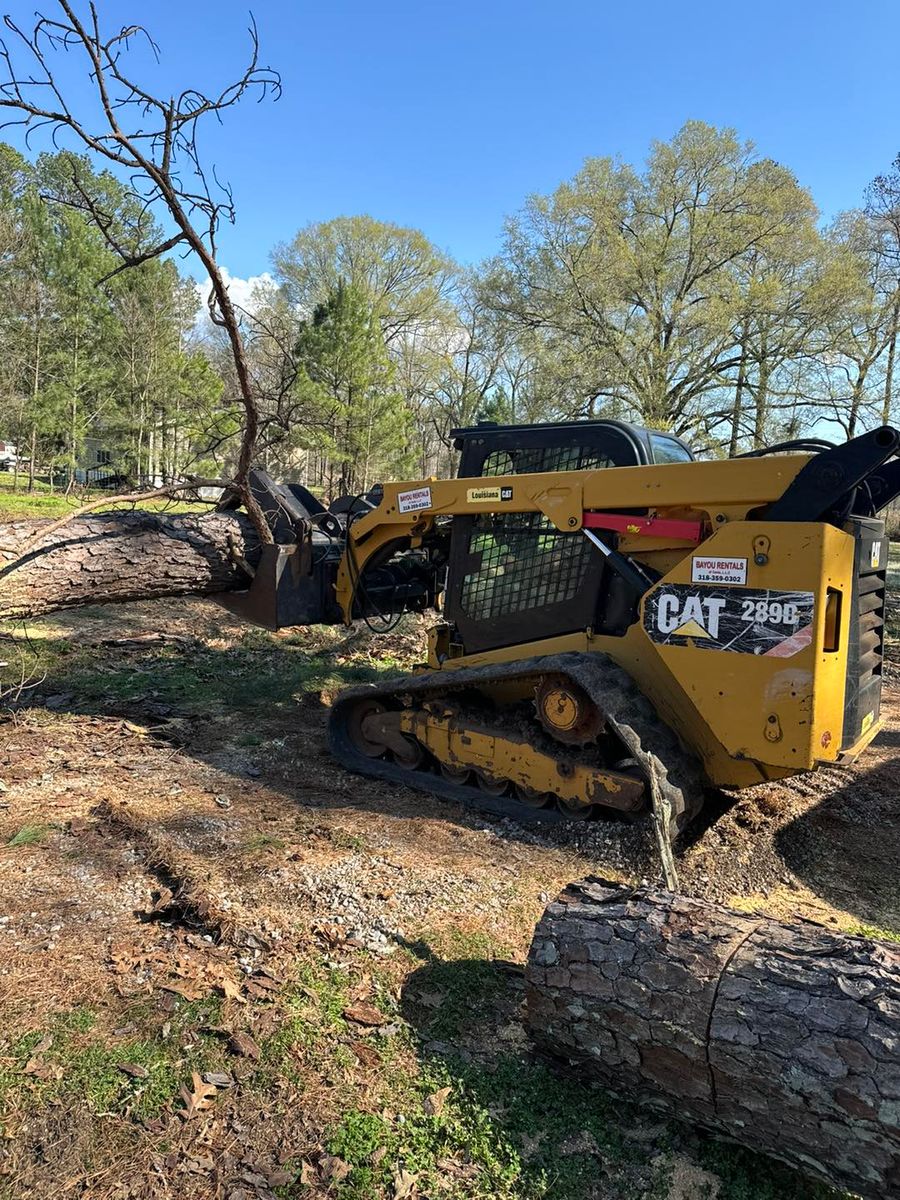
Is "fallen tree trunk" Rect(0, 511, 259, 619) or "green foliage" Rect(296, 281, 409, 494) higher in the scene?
"green foliage" Rect(296, 281, 409, 494)

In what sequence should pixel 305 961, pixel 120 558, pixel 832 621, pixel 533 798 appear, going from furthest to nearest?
pixel 120 558 → pixel 533 798 → pixel 832 621 → pixel 305 961

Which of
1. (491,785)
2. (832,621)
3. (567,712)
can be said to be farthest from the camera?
(491,785)

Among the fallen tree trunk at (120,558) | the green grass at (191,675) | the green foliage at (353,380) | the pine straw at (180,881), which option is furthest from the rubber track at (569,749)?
the green foliage at (353,380)

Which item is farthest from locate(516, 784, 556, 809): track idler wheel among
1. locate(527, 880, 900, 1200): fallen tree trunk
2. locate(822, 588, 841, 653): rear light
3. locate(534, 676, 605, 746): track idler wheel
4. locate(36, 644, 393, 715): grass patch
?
locate(36, 644, 393, 715): grass patch

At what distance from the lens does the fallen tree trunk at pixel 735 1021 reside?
2.04 meters

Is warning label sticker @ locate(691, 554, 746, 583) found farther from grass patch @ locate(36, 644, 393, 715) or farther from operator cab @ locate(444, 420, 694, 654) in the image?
grass patch @ locate(36, 644, 393, 715)

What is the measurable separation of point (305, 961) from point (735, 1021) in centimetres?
161

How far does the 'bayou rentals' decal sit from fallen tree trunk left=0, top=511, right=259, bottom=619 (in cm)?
344

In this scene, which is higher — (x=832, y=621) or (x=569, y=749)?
(x=832, y=621)

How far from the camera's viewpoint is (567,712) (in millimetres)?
4535

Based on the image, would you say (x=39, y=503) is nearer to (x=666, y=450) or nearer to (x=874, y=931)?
(x=666, y=450)

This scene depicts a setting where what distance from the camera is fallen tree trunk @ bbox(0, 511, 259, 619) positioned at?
5219mm

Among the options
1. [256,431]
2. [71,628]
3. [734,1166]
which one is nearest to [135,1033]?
[734,1166]

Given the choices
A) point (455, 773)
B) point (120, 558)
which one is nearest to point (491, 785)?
point (455, 773)
